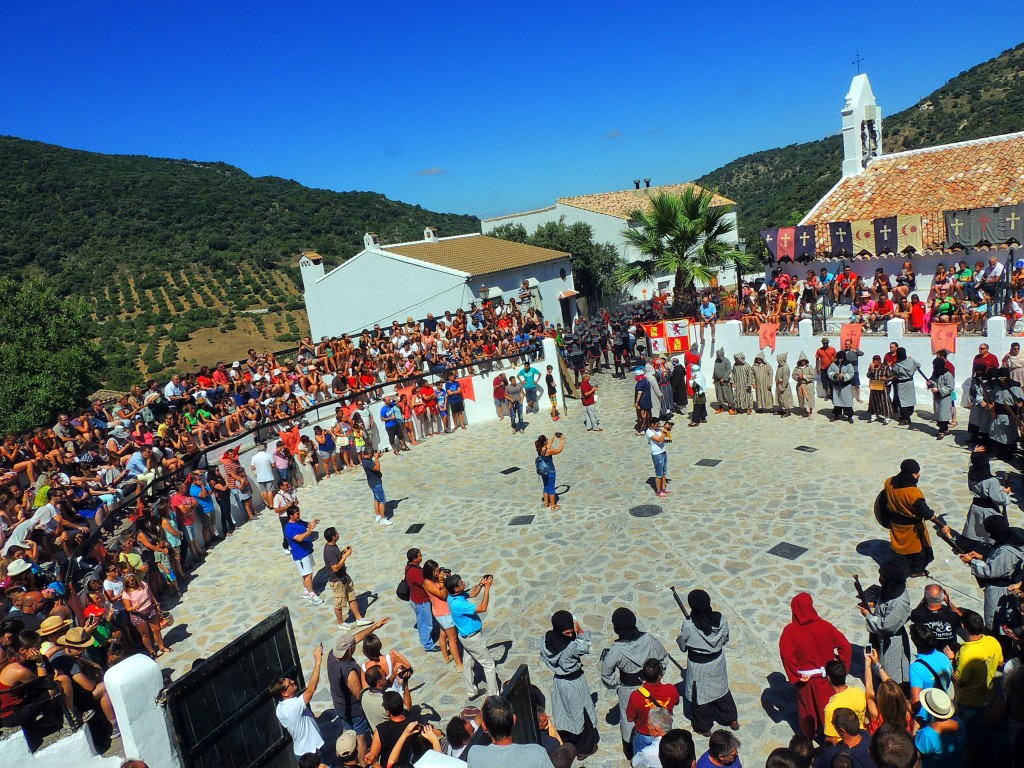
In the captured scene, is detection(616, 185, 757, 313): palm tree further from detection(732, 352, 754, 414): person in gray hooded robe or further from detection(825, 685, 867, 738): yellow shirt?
detection(825, 685, 867, 738): yellow shirt

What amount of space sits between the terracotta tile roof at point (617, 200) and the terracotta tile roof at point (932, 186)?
852 inches

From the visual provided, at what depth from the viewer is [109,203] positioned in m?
61.2

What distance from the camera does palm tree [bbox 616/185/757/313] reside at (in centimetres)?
1938

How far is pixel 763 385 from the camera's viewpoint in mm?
15344

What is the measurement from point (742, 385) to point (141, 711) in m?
13.6

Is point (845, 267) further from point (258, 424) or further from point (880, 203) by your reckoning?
point (258, 424)

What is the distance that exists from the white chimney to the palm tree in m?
9.48

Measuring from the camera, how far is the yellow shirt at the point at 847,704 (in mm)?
4449

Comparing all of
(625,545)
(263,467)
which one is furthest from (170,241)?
(625,545)

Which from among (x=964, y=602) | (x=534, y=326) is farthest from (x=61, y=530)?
(x=534, y=326)

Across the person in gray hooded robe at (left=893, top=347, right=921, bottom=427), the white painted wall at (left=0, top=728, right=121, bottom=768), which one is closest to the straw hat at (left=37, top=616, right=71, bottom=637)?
the white painted wall at (left=0, top=728, right=121, bottom=768)

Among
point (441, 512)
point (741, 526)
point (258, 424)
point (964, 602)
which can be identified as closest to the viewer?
point (964, 602)

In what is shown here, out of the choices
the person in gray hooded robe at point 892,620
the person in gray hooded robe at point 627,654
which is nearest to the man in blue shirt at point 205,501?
the person in gray hooded robe at point 627,654

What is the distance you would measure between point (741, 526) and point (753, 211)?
69156 mm
